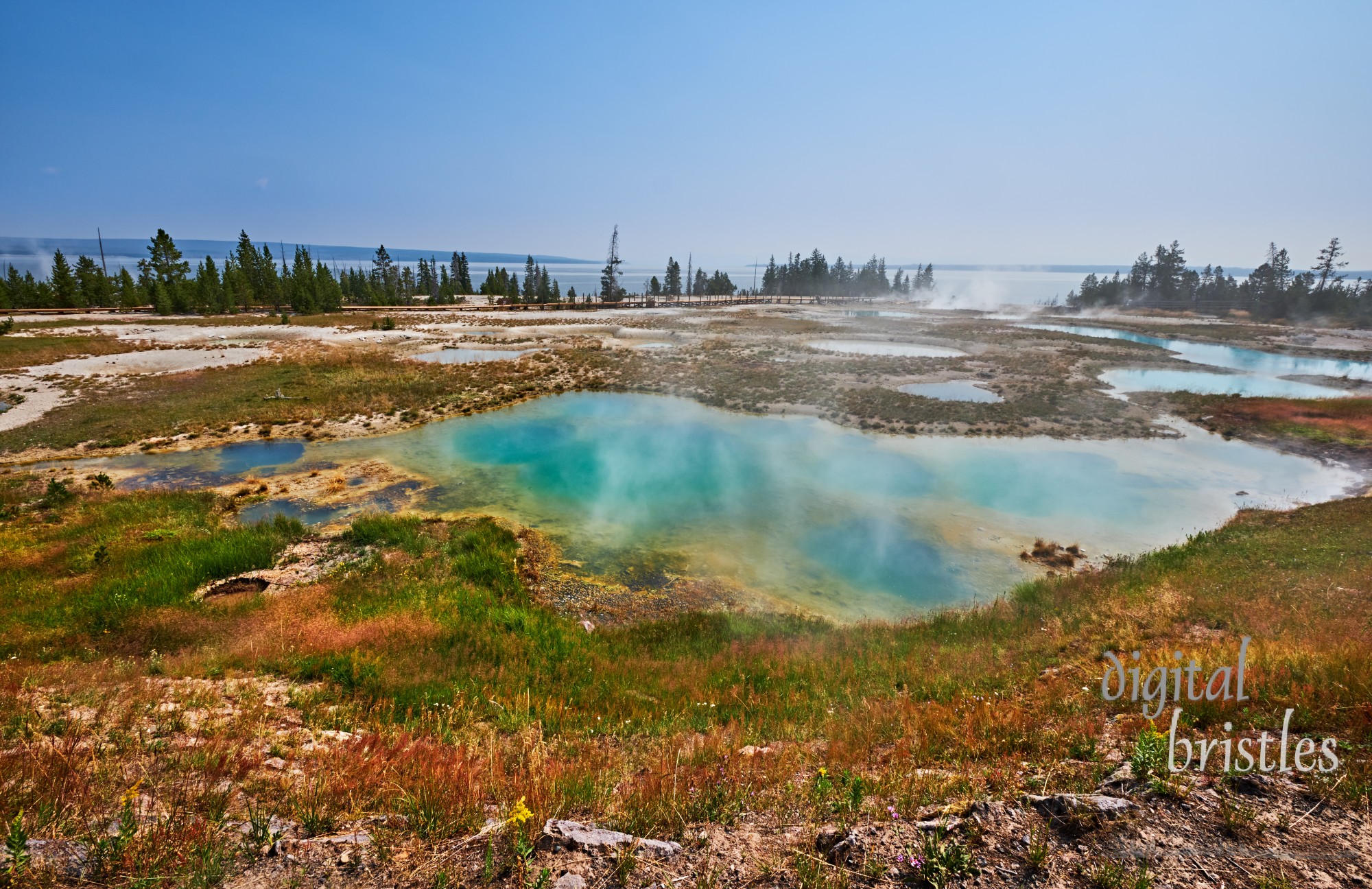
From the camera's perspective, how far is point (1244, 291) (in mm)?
114438

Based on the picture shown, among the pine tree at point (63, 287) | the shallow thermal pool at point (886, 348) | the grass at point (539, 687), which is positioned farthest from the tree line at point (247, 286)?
the grass at point (539, 687)

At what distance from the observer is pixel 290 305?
8656 cm

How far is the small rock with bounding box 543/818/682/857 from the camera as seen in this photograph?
13.4 feet

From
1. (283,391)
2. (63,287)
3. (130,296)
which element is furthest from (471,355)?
(63,287)

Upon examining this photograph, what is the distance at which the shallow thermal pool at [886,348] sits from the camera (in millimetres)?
52794

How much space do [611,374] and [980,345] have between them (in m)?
45.5

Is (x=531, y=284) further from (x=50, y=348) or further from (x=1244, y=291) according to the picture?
(x=1244, y=291)

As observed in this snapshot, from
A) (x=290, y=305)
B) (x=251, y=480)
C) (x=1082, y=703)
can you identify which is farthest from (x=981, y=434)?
(x=290, y=305)

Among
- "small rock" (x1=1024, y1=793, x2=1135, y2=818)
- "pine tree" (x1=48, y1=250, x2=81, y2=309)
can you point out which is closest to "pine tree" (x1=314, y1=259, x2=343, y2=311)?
"pine tree" (x1=48, y1=250, x2=81, y2=309)

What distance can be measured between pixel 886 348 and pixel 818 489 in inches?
1671

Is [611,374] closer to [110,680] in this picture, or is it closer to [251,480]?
[251,480]

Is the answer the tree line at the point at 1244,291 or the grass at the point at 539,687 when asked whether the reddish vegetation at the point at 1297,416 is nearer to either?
the grass at the point at 539,687

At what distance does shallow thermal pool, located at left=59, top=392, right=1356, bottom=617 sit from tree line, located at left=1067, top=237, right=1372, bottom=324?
117m

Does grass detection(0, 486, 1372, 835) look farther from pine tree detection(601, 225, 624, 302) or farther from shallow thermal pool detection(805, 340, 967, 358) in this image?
pine tree detection(601, 225, 624, 302)
